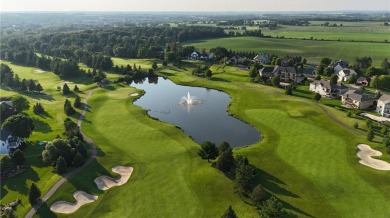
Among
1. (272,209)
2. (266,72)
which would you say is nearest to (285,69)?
(266,72)

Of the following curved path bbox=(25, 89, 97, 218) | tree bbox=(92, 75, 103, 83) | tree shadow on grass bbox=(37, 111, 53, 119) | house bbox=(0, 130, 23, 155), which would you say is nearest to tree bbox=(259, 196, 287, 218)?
curved path bbox=(25, 89, 97, 218)

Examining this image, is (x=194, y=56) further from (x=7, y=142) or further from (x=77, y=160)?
(x=77, y=160)

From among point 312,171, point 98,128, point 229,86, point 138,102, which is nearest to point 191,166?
point 312,171

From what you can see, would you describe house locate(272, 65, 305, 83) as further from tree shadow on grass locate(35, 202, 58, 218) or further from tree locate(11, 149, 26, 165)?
tree shadow on grass locate(35, 202, 58, 218)

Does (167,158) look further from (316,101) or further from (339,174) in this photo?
(316,101)

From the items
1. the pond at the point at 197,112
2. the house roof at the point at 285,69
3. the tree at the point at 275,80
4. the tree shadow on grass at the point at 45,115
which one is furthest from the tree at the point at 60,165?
the house roof at the point at 285,69

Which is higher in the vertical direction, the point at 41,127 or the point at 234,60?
the point at 234,60
